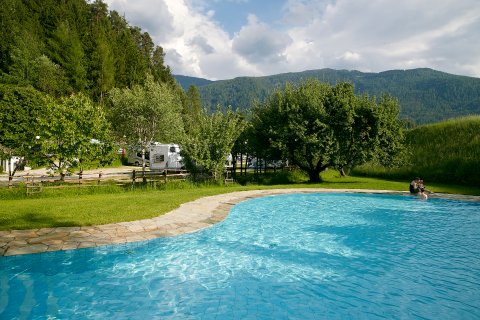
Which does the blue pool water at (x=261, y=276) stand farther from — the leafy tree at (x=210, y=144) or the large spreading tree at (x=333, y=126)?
the large spreading tree at (x=333, y=126)

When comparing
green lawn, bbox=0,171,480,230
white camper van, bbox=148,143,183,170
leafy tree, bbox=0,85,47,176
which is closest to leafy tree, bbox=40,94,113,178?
green lawn, bbox=0,171,480,230

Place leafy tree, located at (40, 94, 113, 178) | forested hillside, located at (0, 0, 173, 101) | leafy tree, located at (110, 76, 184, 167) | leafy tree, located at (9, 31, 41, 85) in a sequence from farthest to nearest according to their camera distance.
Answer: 1. forested hillside, located at (0, 0, 173, 101)
2. leafy tree, located at (9, 31, 41, 85)
3. leafy tree, located at (110, 76, 184, 167)
4. leafy tree, located at (40, 94, 113, 178)

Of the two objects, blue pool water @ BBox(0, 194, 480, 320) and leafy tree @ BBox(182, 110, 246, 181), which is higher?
leafy tree @ BBox(182, 110, 246, 181)

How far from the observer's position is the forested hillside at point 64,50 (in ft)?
159

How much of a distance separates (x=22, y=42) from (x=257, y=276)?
208 feet

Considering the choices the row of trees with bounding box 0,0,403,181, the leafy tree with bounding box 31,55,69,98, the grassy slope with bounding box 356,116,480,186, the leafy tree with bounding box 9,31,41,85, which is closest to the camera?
the row of trees with bounding box 0,0,403,181

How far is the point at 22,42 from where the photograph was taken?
5100 cm

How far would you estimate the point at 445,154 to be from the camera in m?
28.2

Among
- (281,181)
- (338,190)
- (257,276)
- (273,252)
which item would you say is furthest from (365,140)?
(257,276)

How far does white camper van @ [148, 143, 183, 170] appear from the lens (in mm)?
34219

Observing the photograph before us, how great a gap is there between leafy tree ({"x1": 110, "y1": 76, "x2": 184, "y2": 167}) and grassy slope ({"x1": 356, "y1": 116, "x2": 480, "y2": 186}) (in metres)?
24.4

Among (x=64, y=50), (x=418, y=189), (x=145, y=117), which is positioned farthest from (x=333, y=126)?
(x=64, y=50)

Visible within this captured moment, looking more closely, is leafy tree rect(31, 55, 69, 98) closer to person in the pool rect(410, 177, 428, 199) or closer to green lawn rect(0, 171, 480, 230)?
green lawn rect(0, 171, 480, 230)

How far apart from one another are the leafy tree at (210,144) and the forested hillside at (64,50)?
129ft
